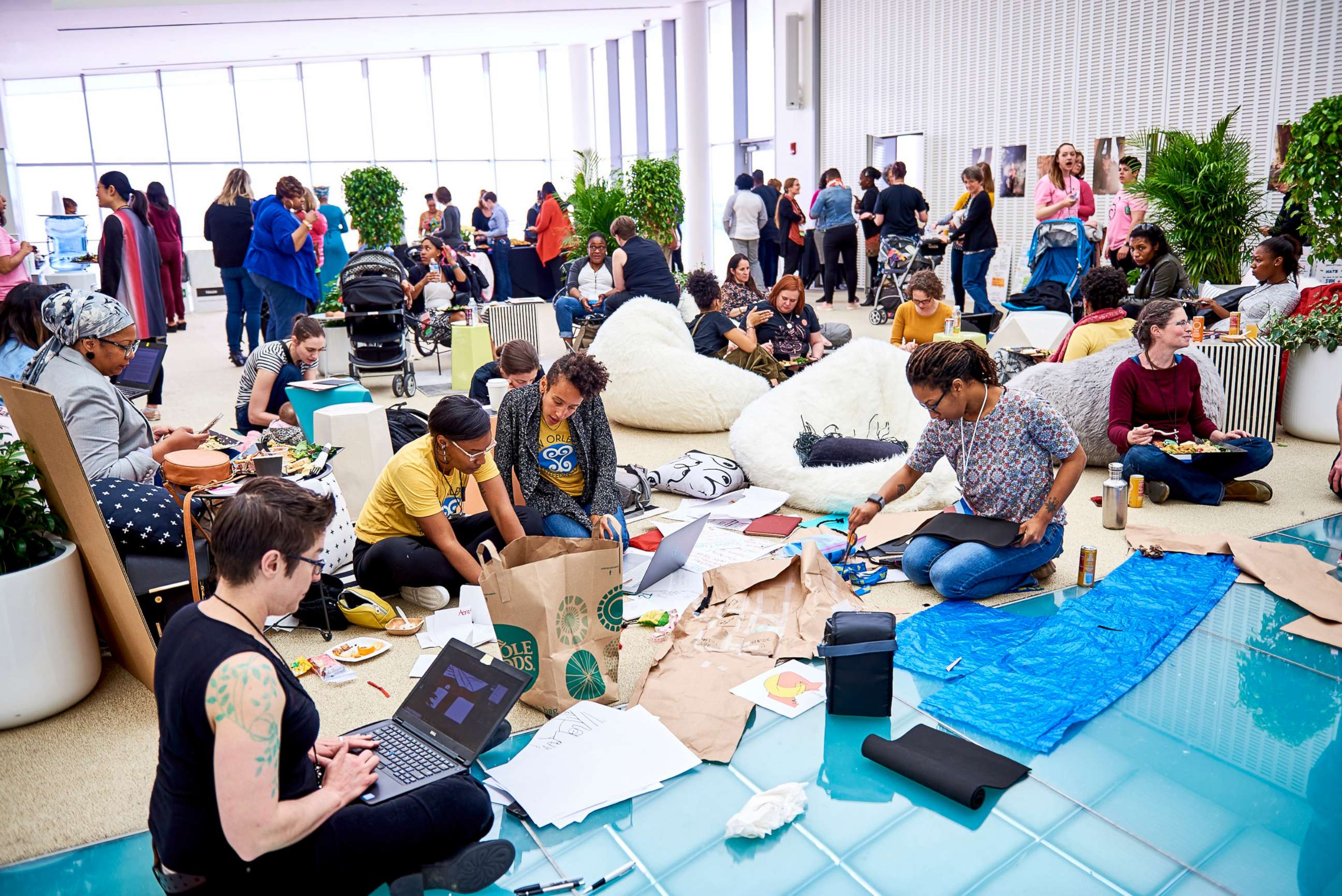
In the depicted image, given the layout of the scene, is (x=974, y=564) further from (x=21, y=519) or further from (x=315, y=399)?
(x=315, y=399)

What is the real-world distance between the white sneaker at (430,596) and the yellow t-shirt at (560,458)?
61 cm

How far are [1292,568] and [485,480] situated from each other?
3.12 m

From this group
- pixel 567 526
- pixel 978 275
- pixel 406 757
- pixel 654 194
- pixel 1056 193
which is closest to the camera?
pixel 406 757

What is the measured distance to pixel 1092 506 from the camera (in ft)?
16.1

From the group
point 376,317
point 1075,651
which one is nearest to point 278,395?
point 376,317

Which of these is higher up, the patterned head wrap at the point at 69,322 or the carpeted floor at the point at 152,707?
the patterned head wrap at the point at 69,322

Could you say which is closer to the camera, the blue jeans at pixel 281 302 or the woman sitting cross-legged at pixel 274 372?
the woman sitting cross-legged at pixel 274 372

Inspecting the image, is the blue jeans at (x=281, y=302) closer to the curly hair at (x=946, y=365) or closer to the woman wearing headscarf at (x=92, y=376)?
the woman wearing headscarf at (x=92, y=376)

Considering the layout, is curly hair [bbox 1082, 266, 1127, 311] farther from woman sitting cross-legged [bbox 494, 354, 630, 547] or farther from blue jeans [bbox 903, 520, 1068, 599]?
woman sitting cross-legged [bbox 494, 354, 630, 547]

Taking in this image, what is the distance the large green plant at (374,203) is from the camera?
11070 millimetres

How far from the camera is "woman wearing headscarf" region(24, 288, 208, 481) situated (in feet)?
11.1

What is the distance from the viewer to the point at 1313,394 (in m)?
5.82

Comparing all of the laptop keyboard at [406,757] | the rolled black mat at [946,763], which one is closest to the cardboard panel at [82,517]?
the laptop keyboard at [406,757]

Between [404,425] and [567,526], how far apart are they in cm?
154
